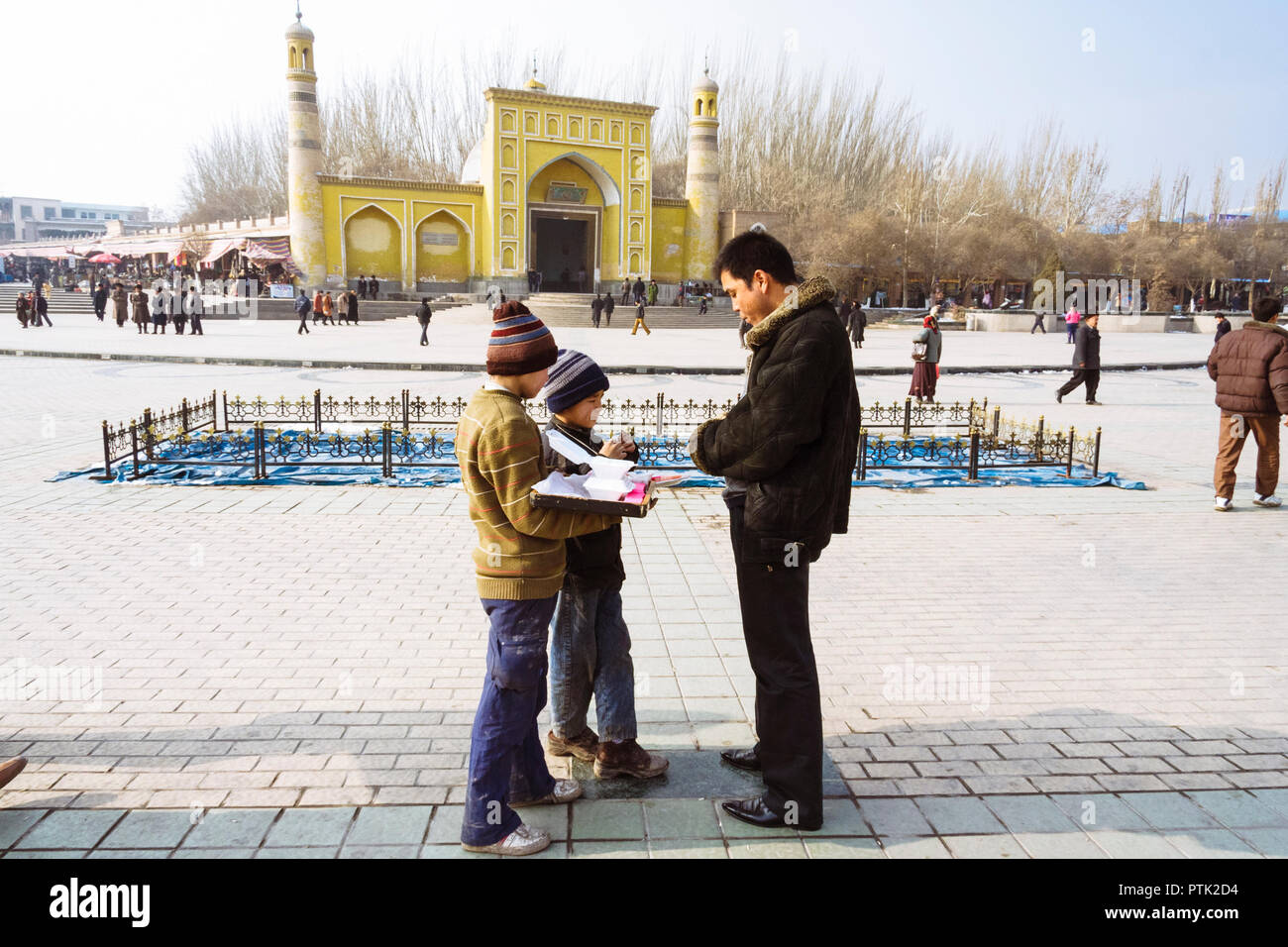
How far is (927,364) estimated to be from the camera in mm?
13359

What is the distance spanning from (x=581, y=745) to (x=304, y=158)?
38.2 metres

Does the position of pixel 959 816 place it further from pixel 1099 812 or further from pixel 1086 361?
pixel 1086 361

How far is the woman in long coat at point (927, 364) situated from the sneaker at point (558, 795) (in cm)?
1106

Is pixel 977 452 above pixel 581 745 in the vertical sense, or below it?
above

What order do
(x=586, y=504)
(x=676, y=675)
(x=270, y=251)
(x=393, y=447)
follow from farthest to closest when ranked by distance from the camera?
(x=270, y=251)
(x=393, y=447)
(x=676, y=675)
(x=586, y=504)

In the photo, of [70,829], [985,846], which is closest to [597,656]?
[985,846]

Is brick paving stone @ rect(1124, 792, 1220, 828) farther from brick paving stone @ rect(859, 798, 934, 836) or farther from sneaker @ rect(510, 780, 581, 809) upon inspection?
sneaker @ rect(510, 780, 581, 809)

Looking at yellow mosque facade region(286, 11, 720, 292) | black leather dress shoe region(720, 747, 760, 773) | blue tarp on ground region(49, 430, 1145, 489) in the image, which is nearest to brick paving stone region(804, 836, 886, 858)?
black leather dress shoe region(720, 747, 760, 773)

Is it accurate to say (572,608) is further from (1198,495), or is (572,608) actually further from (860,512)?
(1198,495)

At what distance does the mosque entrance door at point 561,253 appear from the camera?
43188 mm

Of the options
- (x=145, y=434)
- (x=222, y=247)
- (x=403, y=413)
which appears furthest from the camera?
(x=222, y=247)

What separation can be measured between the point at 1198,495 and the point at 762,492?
6939 millimetres

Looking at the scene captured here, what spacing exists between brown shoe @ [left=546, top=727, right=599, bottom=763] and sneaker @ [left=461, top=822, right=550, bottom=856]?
546mm

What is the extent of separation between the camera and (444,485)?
8.11 meters
